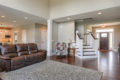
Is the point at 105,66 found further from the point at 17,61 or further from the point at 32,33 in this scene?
the point at 32,33

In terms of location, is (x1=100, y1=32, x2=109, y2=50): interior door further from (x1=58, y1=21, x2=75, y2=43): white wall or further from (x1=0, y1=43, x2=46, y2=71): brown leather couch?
(x1=0, y1=43, x2=46, y2=71): brown leather couch

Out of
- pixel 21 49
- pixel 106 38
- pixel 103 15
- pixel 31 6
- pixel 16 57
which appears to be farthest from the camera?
pixel 106 38

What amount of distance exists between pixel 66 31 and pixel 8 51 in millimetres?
4527

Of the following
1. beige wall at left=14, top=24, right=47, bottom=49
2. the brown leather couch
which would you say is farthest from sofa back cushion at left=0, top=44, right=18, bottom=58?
beige wall at left=14, top=24, right=47, bottom=49

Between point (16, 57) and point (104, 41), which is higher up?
point (104, 41)

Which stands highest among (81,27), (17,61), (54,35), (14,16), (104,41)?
(14,16)

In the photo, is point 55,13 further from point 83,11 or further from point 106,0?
point 106,0

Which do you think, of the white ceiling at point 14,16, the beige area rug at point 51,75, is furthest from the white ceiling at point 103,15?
the beige area rug at point 51,75

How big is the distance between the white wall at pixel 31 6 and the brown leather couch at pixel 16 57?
1945 mm

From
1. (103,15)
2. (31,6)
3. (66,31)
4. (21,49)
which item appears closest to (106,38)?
(103,15)

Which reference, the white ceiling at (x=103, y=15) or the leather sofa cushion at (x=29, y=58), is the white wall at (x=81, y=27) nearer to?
the white ceiling at (x=103, y=15)

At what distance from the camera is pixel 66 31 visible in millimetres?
6949

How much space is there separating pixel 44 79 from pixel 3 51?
2.34 m

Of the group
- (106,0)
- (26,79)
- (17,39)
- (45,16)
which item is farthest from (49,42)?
(17,39)
